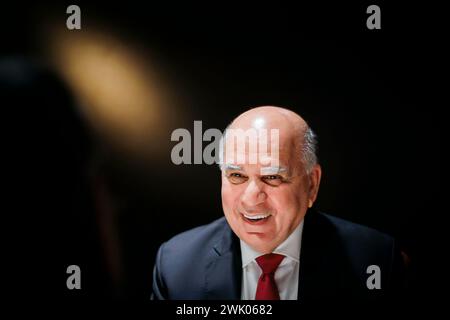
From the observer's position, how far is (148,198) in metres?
2.18

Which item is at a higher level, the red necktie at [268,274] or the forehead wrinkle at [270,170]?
the forehead wrinkle at [270,170]

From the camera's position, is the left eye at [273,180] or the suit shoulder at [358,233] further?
the suit shoulder at [358,233]

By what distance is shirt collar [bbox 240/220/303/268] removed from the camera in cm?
206

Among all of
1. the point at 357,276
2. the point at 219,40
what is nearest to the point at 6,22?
the point at 219,40

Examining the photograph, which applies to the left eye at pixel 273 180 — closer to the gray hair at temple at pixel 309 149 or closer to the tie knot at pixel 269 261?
the gray hair at temple at pixel 309 149

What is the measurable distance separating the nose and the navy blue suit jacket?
19 cm

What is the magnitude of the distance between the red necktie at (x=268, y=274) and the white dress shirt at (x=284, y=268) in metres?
0.02

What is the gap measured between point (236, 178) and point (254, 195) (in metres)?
0.10

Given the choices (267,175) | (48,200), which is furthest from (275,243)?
(48,200)

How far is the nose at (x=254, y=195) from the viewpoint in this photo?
77.8 inches

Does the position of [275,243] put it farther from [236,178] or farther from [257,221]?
[236,178]

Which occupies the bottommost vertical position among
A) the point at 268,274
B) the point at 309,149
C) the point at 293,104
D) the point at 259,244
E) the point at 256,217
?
the point at 268,274

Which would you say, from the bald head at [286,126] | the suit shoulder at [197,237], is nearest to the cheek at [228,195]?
the suit shoulder at [197,237]

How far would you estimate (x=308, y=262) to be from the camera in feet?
6.77
